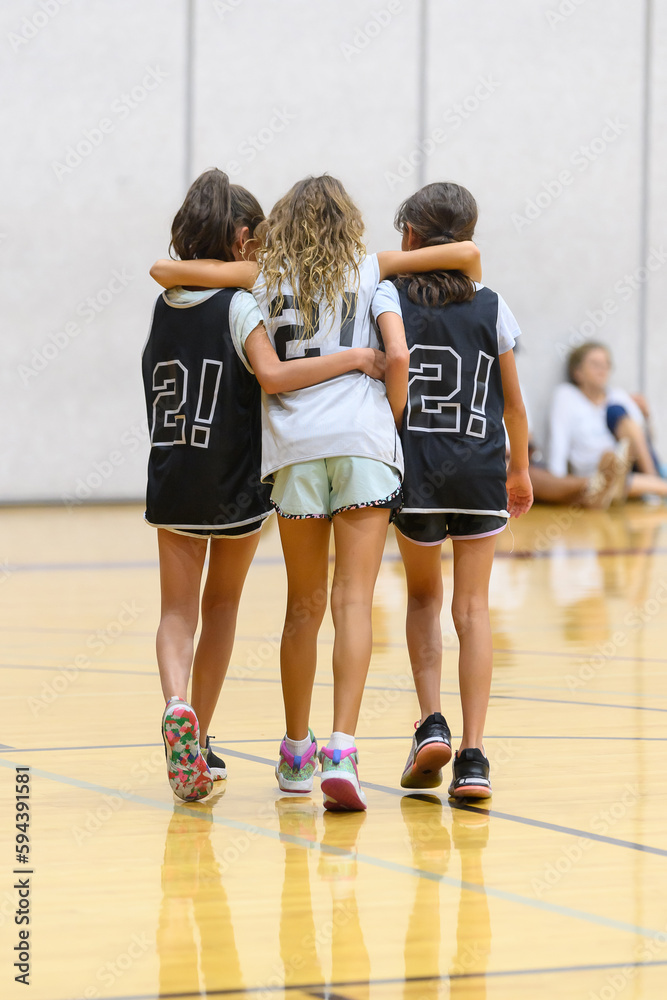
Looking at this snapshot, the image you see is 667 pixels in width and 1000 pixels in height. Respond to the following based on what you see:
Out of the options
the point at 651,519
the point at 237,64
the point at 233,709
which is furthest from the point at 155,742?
the point at 237,64

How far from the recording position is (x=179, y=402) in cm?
308

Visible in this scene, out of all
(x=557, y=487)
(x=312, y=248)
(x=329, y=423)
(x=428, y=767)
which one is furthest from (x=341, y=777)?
(x=557, y=487)

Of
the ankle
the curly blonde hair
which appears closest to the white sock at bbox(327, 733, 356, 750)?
the ankle

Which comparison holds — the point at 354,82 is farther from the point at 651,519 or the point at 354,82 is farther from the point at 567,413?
the point at 651,519

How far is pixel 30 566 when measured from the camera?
24.6 feet

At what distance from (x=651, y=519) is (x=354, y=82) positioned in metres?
4.30

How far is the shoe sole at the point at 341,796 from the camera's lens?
2.83 meters

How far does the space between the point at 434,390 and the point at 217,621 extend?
727 millimetres

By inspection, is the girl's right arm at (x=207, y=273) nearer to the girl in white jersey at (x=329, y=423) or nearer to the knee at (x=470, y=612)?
the girl in white jersey at (x=329, y=423)

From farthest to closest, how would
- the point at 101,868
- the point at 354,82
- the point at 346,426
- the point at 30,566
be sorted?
the point at 354,82, the point at 30,566, the point at 346,426, the point at 101,868

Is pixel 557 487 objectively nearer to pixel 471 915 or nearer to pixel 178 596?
pixel 178 596

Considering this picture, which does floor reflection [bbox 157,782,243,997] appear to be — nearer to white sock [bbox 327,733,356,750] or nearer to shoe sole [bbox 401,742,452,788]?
white sock [bbox 327,733,356,750]

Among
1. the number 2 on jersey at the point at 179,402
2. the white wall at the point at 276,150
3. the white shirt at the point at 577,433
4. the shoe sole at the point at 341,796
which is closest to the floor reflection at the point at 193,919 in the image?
the shoe sole at the point at 341,796

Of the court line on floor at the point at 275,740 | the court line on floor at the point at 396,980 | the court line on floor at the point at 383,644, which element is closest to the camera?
the court line on floor at the point at 396,980
